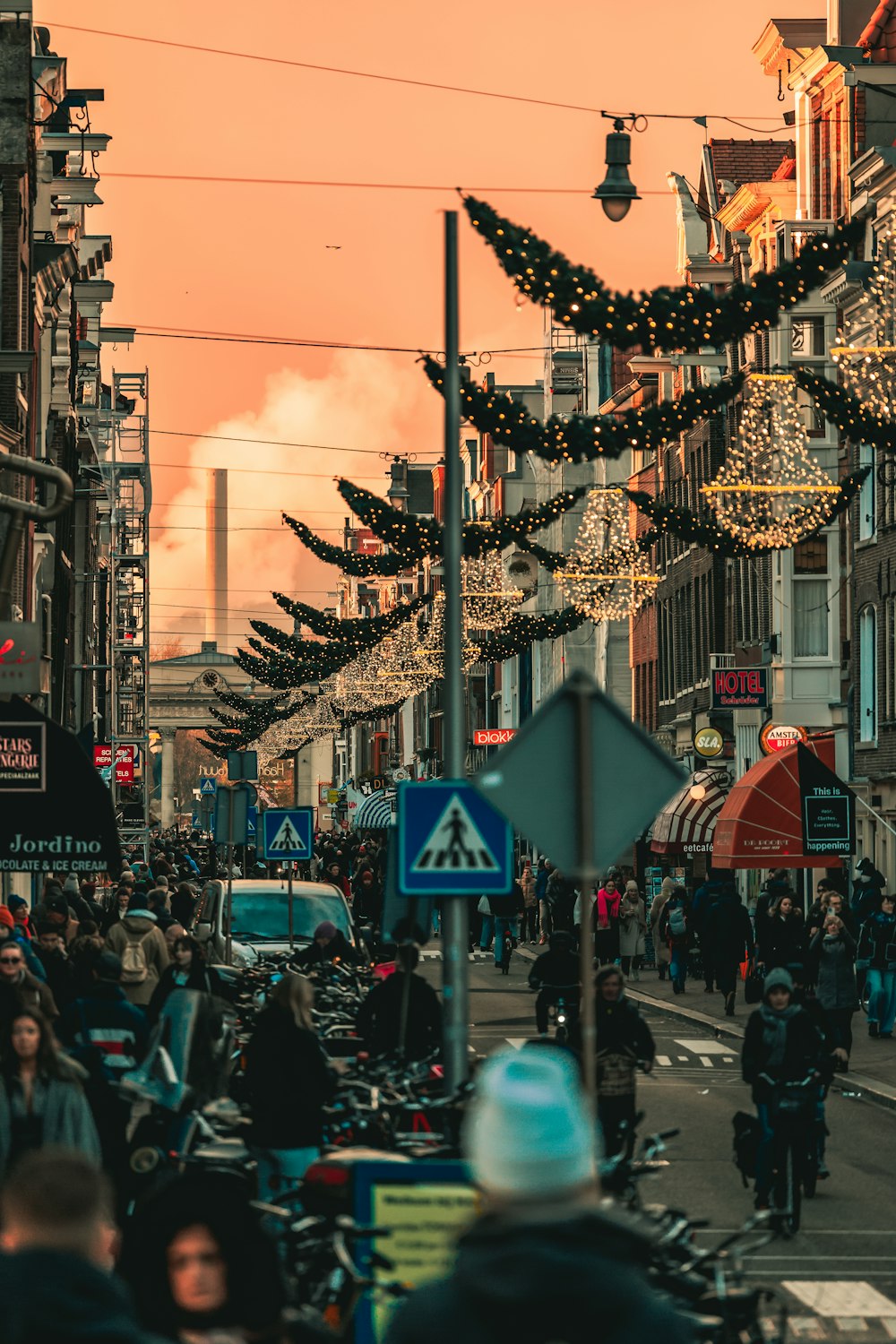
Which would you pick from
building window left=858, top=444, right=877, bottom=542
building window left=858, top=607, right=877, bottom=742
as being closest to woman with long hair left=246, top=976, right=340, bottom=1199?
building window left=858, top=444, right=877, bottom=542

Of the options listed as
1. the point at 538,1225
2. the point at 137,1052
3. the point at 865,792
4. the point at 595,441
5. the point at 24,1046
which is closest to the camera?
the point at 538,1225

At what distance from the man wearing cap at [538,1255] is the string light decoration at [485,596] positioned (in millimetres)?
45136

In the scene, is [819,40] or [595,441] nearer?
[595,441]

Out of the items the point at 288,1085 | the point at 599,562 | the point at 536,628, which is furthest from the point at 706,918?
the point at 288,1085

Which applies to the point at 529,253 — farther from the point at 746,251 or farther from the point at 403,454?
the point at 403,454

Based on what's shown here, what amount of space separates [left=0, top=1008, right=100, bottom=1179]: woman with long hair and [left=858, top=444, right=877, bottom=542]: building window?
31.8 meters

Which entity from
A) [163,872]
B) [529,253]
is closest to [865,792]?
[163,872]

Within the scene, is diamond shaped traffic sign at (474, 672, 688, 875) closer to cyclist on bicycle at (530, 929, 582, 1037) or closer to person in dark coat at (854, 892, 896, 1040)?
cyclist on bicycle at (530, 929, 582, 1037)

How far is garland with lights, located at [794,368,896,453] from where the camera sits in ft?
65.0

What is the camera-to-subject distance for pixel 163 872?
4525 centimetres

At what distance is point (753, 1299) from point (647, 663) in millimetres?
59553

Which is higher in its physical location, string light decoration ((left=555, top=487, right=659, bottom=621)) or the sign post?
string light decoration ((left=555, top=487, right=659, bottom=621))

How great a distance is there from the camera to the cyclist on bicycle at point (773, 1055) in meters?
15.2

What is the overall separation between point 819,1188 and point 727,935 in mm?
16514
